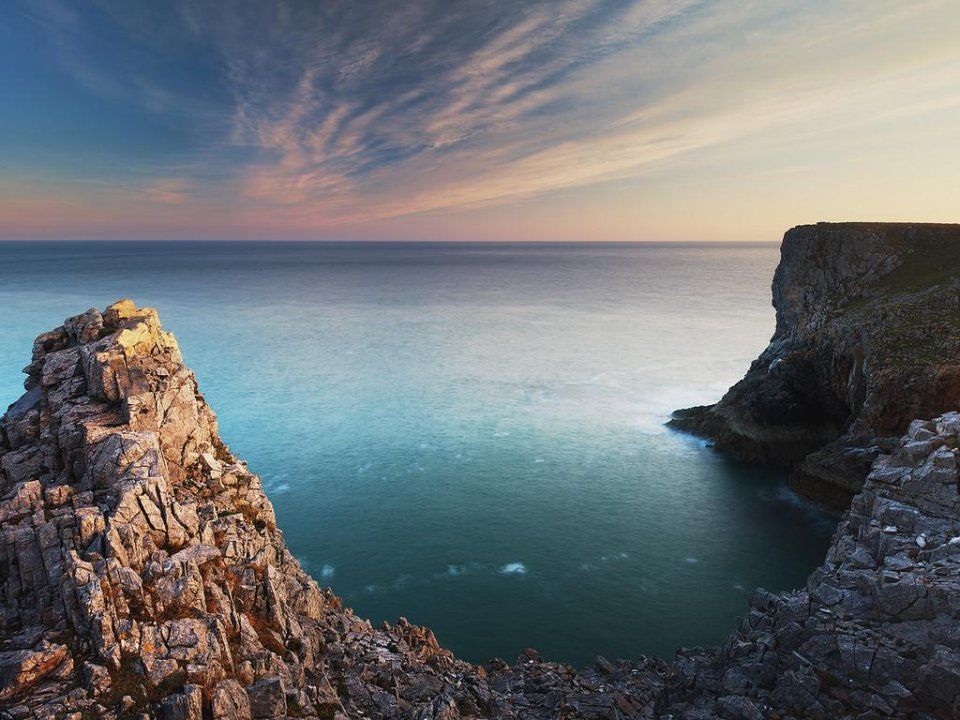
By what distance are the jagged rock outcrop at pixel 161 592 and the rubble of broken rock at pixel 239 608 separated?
0.26 ft

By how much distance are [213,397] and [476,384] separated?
4459cm

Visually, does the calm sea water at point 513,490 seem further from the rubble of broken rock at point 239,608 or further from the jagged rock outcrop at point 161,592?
the jagged rock outcrop at point 161,592

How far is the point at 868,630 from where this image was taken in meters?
27.2

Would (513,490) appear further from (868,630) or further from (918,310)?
(918,310)

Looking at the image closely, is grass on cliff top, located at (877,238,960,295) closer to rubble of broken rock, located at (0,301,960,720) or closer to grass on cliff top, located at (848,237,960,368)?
grass on cliff top, located at (848,237,960,368)

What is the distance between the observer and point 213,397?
3745 inches

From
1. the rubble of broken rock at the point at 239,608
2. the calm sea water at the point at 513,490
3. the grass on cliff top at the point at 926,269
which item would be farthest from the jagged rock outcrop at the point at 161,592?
the grass on cliff top at the point at 926,269

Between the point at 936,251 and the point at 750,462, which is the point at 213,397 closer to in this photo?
the point at 750,462

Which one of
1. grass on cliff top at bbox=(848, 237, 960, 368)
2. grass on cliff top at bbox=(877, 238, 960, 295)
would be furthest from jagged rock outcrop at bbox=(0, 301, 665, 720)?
grass on cliff top at bbox=(877, 238, 960, 295)

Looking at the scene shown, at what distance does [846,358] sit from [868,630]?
4490cm

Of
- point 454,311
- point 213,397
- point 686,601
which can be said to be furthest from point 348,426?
point 454,311

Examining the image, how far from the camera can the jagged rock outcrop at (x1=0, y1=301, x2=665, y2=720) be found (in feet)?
63.8

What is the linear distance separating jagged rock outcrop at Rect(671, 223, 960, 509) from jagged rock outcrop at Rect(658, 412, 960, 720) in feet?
69.3

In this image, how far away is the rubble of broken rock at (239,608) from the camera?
20000mm
